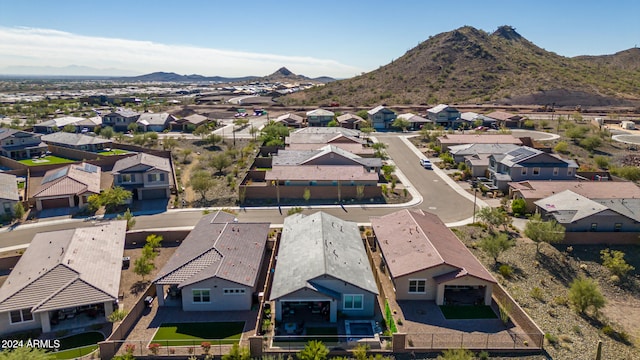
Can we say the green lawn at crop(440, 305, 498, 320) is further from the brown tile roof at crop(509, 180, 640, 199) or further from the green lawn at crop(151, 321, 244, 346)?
the brown tile roof at crop(509, 180, 640, 199)

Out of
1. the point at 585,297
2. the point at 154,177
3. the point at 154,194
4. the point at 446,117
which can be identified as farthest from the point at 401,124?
the point at 585,297

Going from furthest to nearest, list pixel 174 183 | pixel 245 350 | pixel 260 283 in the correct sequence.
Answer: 1. pixel 174 183
2. pixel 260 283
3. pixel 245 350

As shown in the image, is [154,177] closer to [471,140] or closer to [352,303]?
[352,303]

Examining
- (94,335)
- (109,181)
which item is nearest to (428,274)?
(94,335)

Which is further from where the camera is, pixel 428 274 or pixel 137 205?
pixel 137 205

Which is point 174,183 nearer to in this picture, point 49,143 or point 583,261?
point 49,143

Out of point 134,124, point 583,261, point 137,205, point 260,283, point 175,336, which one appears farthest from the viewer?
point 134,124

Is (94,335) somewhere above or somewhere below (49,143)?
below

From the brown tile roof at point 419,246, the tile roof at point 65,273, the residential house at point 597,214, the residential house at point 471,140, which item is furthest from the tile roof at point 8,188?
the residential house at point 471,140
